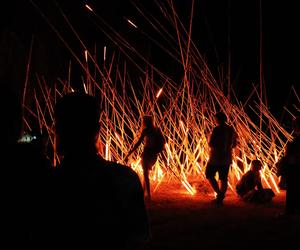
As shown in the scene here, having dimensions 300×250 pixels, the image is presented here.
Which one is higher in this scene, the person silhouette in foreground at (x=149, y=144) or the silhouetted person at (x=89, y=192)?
the person silhouette in foreground at (x=149, y=144)

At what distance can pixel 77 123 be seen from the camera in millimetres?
1360

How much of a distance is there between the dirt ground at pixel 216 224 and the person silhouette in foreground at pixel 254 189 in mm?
106

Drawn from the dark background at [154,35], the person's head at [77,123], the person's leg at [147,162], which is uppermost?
the dark background at [154,35]

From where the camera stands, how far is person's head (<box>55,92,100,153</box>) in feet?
4.41

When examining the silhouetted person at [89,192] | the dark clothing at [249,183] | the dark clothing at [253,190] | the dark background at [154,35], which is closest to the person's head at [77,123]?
the silhouetted person at [89,192]

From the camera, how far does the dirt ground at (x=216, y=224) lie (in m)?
3.83

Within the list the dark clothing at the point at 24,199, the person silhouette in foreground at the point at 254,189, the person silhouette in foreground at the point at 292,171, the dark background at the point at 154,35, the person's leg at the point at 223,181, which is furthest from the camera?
the dark background at the point at 154,35

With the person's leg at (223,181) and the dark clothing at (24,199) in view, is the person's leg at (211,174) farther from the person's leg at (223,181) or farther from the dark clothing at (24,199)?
the dark clothing at (24,199)

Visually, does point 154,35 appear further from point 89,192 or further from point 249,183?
point 89,192

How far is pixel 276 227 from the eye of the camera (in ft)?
14.6

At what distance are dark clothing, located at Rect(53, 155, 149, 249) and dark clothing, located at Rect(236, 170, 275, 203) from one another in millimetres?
4652

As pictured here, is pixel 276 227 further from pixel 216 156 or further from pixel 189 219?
pixel 216 156

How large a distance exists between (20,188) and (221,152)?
455 cm

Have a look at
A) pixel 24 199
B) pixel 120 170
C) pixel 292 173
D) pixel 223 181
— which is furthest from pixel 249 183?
pixel 24 199
